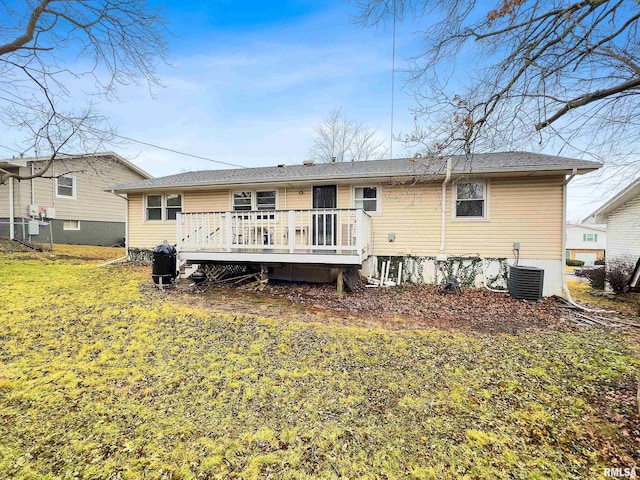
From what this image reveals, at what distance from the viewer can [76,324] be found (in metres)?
4.95

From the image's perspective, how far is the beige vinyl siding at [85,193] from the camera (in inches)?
517

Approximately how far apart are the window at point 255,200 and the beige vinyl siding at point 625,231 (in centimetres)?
1195

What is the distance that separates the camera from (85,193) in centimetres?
1550

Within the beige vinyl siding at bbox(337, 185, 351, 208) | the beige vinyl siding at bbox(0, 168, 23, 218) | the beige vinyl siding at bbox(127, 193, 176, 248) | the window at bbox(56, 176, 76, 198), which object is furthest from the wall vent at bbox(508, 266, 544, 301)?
the beige vinyl siding at bbox(0, 168, 23, 218)

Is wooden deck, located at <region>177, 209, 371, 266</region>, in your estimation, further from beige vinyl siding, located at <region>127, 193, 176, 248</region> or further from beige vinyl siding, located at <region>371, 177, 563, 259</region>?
beige vinyl siding, located at <region>127, 193, 176, 248</region>

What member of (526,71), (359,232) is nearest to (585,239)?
(359,232)

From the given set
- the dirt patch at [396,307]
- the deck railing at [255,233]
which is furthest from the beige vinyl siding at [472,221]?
the deck railing at [255,233]

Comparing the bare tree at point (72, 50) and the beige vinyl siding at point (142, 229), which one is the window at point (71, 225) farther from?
the bare tree at point (72, 50)

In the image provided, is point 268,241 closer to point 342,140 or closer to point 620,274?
point 620,274

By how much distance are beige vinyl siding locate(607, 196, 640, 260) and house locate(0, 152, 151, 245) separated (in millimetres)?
18904

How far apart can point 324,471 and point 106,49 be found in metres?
9.49

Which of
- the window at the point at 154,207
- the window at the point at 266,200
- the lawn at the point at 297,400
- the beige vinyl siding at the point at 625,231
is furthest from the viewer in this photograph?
the window at the point at 154,207

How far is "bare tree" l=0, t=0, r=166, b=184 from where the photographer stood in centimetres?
655

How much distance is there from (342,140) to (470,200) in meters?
16.7
